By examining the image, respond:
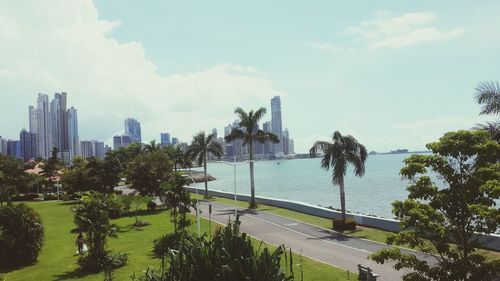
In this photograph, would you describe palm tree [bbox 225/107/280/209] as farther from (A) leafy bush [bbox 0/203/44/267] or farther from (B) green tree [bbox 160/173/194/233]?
(A) leafy bush [bbox 0/203/44/267]

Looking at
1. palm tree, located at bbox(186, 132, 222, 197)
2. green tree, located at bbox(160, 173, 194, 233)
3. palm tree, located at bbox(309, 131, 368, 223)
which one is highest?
palm tree, located at bbox(186, 132, 222, 197)

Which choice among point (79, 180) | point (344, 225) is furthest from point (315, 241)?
point (79, 180)

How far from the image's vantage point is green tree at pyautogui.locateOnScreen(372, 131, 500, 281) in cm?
1234

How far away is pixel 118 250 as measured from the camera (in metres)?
27.9

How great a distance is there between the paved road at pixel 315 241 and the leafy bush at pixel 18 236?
14.2 metres

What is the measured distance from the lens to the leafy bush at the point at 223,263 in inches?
380

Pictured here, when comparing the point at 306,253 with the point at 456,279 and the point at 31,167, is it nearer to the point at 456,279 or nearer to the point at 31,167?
the point at 456,279

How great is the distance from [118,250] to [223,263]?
20.0 meters

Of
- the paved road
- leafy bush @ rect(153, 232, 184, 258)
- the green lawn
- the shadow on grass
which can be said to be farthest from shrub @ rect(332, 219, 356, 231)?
the shadow on grass

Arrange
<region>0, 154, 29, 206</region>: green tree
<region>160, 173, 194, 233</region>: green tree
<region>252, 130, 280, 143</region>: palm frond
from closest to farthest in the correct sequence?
1. <region>160, 173, 194, 233</region>: green tree
2. <region>252, 130, 280, 143</region>: palm frond
3. <region>0, 154, 29, 206</region>: green tree

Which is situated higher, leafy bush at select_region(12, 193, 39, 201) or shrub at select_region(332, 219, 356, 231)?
leafy bush at select_region(12, 193, 39, 201)

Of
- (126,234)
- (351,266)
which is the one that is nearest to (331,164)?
(351,266)

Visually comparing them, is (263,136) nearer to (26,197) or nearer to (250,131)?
(250,131)

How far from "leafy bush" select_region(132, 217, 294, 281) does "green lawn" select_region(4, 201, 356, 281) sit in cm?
1029
